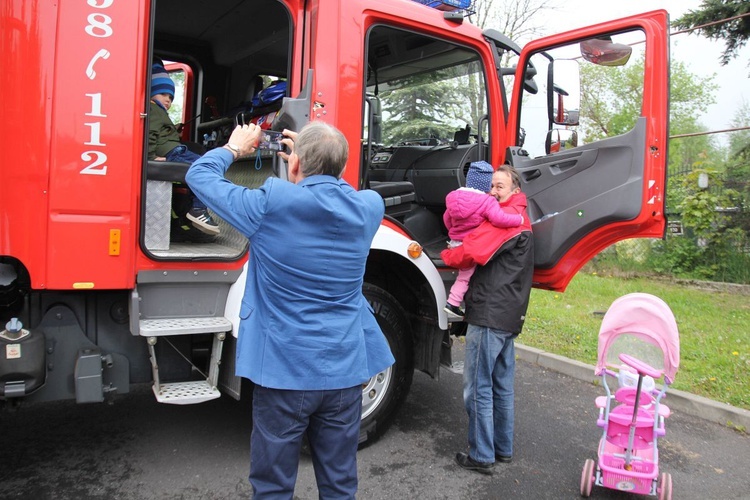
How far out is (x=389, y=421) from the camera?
4.19 m

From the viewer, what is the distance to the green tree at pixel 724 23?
8.48m

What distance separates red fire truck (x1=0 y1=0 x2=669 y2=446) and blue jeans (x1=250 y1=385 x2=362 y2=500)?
102 cm

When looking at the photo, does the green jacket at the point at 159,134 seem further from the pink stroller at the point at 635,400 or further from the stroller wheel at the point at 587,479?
the stroller wheel at the point at 587,479

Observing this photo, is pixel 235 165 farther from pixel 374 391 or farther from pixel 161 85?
pixel 374 391

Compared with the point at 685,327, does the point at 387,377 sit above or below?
below

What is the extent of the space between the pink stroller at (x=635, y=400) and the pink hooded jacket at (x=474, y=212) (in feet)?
2.68

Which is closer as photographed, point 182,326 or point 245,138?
point 245,138

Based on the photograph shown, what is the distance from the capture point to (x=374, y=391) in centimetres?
407

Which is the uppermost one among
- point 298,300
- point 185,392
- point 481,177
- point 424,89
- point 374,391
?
point 424,89

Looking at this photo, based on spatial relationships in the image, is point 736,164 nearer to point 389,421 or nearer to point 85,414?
point 389,421

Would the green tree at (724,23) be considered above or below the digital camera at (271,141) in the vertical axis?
above

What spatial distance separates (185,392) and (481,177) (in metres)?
2.11

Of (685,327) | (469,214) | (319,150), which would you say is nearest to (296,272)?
(319,150)

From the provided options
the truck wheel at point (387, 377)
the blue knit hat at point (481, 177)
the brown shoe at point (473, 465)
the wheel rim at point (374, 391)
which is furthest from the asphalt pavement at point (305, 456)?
the blue knit hat at point (481, 177)
